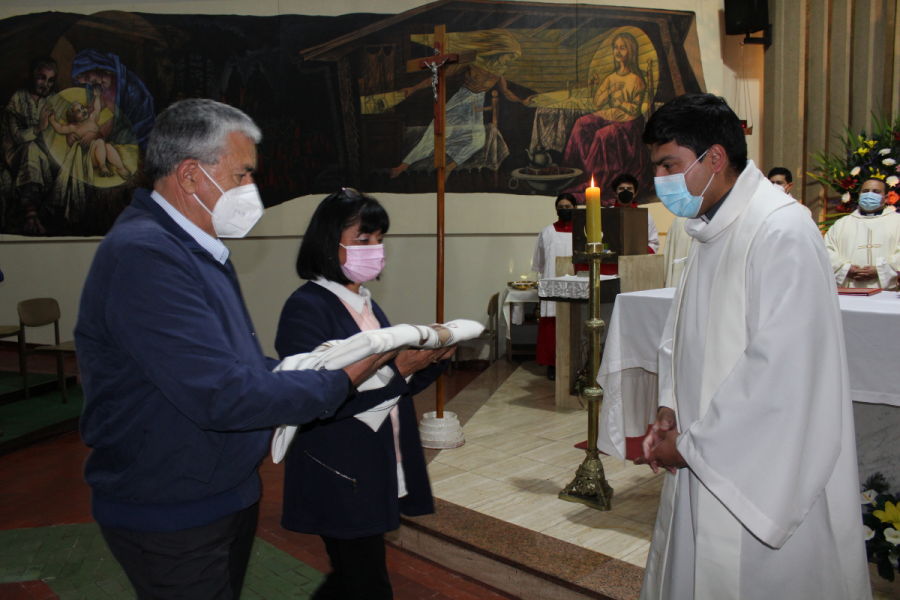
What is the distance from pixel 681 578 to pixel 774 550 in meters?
0.29

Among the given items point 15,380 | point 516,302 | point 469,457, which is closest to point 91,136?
point 15,380

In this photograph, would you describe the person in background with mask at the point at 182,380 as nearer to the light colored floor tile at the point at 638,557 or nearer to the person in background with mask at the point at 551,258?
the light colored floor tile at the point at 638,557

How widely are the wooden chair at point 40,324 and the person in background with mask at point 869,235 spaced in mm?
7020

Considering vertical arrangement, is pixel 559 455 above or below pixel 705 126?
below

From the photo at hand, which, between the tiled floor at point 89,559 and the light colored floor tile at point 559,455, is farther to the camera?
the light colored floor tile at point 559,455

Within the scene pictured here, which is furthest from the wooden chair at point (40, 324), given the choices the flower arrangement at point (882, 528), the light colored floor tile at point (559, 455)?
the flower arrangement at point (882, 528)

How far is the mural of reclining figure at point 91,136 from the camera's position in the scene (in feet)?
26.0

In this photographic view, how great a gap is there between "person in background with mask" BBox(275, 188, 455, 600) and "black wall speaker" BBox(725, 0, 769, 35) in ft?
26.2

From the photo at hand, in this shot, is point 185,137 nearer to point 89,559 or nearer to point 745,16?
point 89,559

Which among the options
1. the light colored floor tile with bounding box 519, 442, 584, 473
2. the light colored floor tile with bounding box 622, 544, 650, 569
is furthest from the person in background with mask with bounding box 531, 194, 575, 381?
the light colored floor tile with bounding box 622, 544, 650, 569

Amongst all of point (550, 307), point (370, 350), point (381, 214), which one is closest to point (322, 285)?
point (381, 214)

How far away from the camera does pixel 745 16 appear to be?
27.4ft

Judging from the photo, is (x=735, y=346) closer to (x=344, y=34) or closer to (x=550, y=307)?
(x=550, y=307)

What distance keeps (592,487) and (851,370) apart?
1.35 meters
